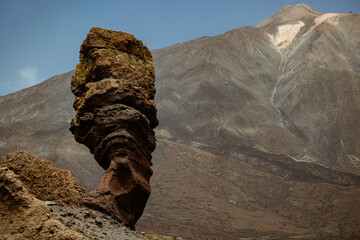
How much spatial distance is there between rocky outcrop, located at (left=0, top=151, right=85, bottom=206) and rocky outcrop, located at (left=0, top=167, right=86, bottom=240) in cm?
456

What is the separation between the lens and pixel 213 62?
78938 mm

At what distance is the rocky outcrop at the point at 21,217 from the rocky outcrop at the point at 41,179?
456cm

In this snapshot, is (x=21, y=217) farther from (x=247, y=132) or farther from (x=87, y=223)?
(x=247, y=132)

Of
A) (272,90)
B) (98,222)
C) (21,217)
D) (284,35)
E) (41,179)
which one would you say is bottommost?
(98,222)

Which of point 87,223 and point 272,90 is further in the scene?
point 272,90

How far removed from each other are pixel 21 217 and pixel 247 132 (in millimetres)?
56070

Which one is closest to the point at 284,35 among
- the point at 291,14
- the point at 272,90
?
the point at 291,14

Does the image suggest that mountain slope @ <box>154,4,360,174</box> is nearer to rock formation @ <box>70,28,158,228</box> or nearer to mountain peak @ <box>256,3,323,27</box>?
mountain peak @ <box>256,3,323,27</box>

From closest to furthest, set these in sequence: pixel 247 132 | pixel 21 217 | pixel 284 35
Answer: pixel 21 217
pixel 247 132
pixel 284 35

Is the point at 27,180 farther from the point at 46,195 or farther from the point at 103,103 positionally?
the point at 103,103

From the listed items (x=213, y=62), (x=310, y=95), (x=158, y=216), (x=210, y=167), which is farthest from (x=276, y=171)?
(x=213, y=62)

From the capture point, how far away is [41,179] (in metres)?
9.41

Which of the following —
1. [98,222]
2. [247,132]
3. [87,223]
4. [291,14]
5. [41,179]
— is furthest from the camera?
[291,14]

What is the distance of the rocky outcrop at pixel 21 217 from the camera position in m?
4.50
